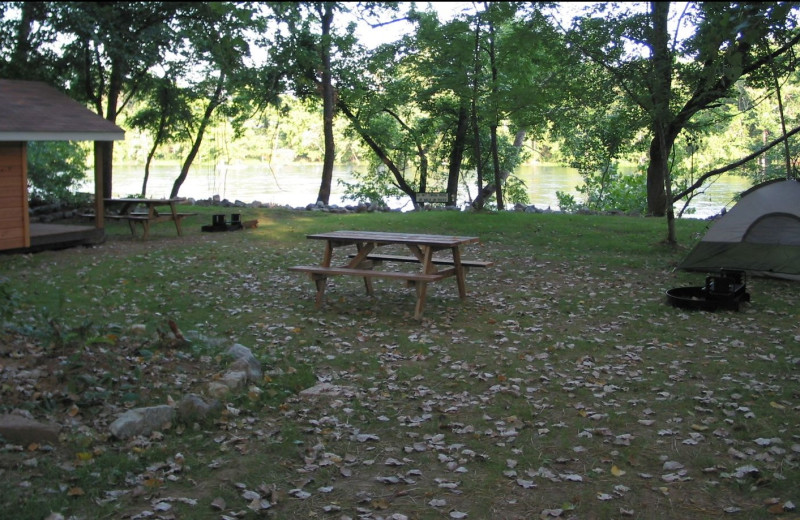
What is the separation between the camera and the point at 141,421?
4457mm

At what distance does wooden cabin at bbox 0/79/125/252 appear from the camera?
10969 mm

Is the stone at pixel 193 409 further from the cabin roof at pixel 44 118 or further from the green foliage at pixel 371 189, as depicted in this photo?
the green foliage at pixel 371 189

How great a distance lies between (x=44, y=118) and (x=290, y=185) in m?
21.1

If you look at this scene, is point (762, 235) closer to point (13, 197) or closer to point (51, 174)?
point (13, 197)

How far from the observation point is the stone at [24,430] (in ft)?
13.4

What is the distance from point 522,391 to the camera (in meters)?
5.48

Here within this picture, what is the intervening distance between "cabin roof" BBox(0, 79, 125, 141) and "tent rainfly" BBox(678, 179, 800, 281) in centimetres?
950

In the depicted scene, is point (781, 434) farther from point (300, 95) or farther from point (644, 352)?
point (300, 95)

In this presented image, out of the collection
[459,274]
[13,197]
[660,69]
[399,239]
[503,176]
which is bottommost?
[459,274]

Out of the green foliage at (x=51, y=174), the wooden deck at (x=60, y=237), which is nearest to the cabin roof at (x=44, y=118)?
the wooden deck at (x=60, y=237)

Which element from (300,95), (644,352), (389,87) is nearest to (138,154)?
(300,95)

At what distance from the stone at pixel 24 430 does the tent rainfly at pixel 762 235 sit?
8.05 meters

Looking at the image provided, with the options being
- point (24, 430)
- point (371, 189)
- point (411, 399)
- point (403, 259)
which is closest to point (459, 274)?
point (403, 259)

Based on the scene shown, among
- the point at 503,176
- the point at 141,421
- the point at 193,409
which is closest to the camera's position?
the point at 141,421
